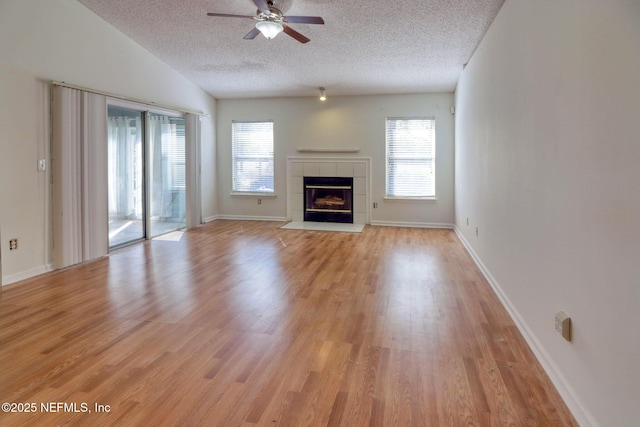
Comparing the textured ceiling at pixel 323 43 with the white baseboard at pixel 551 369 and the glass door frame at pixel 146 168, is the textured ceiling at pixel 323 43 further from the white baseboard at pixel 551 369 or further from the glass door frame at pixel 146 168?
the white baseboard at pixel 551 369

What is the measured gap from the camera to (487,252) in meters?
3.95

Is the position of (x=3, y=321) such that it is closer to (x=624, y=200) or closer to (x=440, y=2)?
(x=624, y=200)

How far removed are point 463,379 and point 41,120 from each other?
15.1 feet

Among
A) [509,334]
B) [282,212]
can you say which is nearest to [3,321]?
[509,334]

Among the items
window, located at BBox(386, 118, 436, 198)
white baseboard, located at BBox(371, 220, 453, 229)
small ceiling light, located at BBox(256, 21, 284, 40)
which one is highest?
small ceiling light, located at BBox(256, 21, 284, 40)

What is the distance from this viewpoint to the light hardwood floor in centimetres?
177

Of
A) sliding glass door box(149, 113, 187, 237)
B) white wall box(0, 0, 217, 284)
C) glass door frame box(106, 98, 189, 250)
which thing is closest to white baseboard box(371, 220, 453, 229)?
sliding glass door box(149, 113, 187, 237)

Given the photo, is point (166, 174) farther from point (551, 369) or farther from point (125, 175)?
point (551, 369)

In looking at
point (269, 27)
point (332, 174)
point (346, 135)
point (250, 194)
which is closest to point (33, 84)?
point (269, 27)

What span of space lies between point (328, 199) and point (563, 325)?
6102 mm

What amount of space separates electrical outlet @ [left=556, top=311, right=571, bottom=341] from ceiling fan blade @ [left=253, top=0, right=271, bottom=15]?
3.39m

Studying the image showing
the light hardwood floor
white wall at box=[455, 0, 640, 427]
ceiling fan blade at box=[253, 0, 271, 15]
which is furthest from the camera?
ceiling fan blade at box=[253, 0, 271, 15]

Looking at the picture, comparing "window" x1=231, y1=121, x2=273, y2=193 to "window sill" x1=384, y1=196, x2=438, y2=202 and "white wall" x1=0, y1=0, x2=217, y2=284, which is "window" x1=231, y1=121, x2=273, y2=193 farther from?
"white wall" x1=0, y1=0, x2=217, y2=284

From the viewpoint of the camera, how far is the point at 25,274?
3914 millimetres
